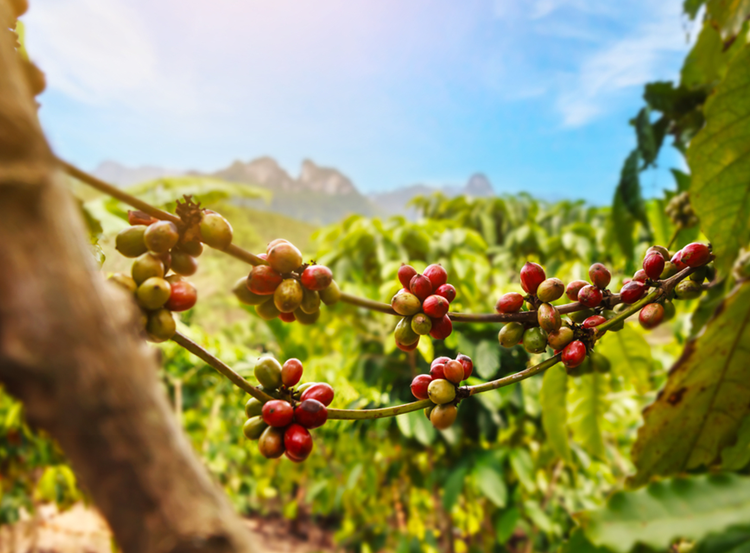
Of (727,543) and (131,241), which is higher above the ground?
(131,241)

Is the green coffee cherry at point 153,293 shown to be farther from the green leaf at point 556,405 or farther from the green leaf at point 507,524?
the green leaf at point 507,524

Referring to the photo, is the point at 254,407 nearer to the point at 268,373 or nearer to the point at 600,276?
the point at 268,373

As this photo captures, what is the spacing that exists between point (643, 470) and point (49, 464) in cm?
301

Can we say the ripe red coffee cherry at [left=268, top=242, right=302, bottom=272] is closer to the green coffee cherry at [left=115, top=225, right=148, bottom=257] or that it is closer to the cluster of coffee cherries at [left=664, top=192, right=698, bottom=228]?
the green coffee cherry at [left=115, top=225, right=148, bottom=257]

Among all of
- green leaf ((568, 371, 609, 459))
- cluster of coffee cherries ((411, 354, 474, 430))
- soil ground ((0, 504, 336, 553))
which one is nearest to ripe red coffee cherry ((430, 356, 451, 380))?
cluster of coffee cherries ((411, 354, 474, 430))

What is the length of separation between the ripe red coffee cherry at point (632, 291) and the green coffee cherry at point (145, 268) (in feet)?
1.07

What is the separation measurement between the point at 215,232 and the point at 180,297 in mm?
47

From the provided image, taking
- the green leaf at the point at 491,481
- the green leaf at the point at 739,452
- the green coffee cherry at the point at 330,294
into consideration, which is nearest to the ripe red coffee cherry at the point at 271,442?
the green coffee cherry at the point at 330,294

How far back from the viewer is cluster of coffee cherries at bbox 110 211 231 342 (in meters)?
0.27

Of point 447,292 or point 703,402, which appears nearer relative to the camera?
point 447,292

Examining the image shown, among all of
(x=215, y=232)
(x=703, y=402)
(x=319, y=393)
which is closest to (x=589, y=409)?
(x=703, y=402)

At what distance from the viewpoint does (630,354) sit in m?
0.84

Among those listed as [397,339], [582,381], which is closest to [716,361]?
[582,381]

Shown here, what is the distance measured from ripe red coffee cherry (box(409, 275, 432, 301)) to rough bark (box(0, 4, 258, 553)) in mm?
245
